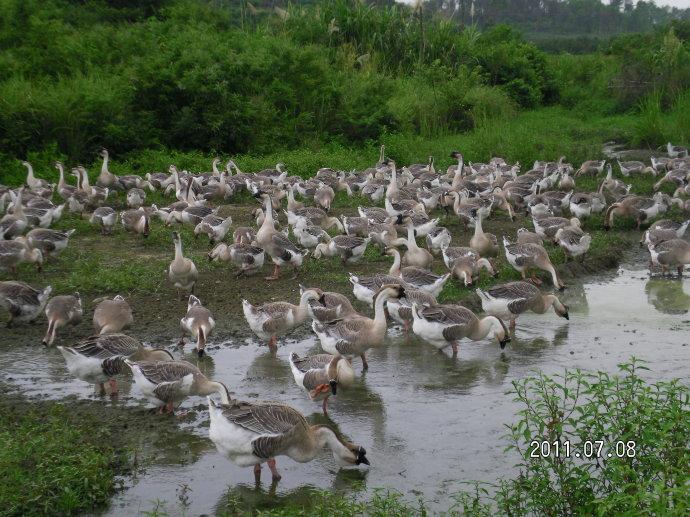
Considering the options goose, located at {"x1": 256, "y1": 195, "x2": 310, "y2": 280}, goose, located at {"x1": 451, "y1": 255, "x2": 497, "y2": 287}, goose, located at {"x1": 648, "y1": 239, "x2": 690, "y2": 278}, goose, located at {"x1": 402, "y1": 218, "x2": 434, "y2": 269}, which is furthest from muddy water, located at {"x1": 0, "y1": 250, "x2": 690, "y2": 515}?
goose, located at {"x1": 256, "y1": 195, "x2": 310, "y2": 280}

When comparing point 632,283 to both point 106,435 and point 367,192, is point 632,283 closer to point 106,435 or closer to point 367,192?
point 367,192

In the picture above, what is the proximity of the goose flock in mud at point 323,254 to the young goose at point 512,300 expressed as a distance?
0.07ft

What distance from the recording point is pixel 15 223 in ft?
51.5

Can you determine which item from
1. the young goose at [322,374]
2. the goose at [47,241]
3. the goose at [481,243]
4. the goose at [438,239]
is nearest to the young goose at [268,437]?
the young goose at [322,374]

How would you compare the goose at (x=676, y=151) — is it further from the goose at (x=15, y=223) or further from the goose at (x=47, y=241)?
the goose at (x=15, y=223)

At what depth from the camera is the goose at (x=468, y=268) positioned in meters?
13.6

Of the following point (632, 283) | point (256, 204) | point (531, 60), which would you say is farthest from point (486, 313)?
point (531, 60)

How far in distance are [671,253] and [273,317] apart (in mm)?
7798

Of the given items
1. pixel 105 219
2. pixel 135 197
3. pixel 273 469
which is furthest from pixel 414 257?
pixel 135 197

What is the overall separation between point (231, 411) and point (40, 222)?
10.9m

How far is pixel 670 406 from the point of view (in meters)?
6.43

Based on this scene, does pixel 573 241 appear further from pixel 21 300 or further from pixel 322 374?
pixel 21 300

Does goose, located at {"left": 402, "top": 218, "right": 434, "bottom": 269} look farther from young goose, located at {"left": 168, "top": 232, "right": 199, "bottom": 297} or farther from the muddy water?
young goose, located at {"left": 168, "top": 232, "right": 199, "bottom": 297}

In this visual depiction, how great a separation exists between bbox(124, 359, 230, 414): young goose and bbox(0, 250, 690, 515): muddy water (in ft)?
1.00
